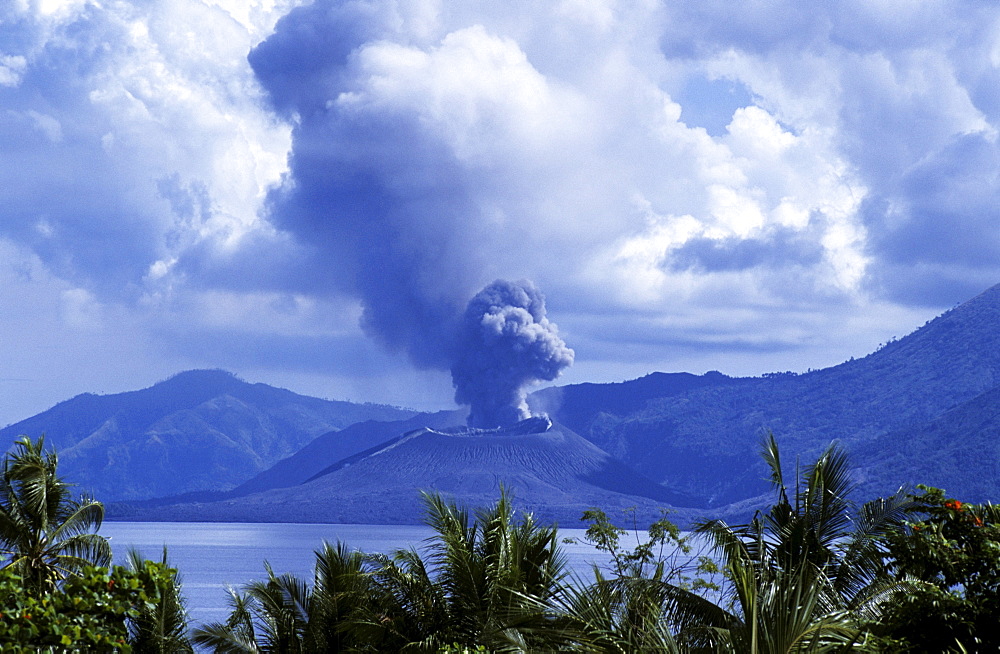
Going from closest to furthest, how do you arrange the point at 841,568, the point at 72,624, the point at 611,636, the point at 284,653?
the point at 611,636
the point at 72,624
the point at 841,568
the point at 284,653

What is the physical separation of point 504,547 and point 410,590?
1.38 metres

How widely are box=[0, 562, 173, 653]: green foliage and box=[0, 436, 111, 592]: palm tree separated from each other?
8710 millimetres

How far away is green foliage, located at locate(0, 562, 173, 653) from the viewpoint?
749 centimetres

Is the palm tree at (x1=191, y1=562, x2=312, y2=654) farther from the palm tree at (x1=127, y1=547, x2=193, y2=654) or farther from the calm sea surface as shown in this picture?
the calm sea surface

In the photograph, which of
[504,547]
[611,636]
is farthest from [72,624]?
[504,547]

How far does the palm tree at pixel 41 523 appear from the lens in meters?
16.7

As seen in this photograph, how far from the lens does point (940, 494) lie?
11.9m

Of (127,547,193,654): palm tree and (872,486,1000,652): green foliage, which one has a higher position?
(872,486,1000,652): green foliage

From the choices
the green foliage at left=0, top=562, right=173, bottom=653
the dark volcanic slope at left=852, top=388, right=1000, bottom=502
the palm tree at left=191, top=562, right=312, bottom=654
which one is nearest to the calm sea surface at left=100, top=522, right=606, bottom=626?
the palm tree at left=191, top=562, right=312, bottom=654

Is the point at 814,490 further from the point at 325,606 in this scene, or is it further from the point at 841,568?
the point at 325,606

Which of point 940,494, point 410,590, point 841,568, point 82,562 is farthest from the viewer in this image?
point 82,562

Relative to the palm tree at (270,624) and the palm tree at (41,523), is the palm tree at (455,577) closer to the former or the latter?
the palm tree at (270,624)

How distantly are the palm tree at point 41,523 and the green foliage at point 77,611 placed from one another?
28.6 ft

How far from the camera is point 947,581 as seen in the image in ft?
35.1
